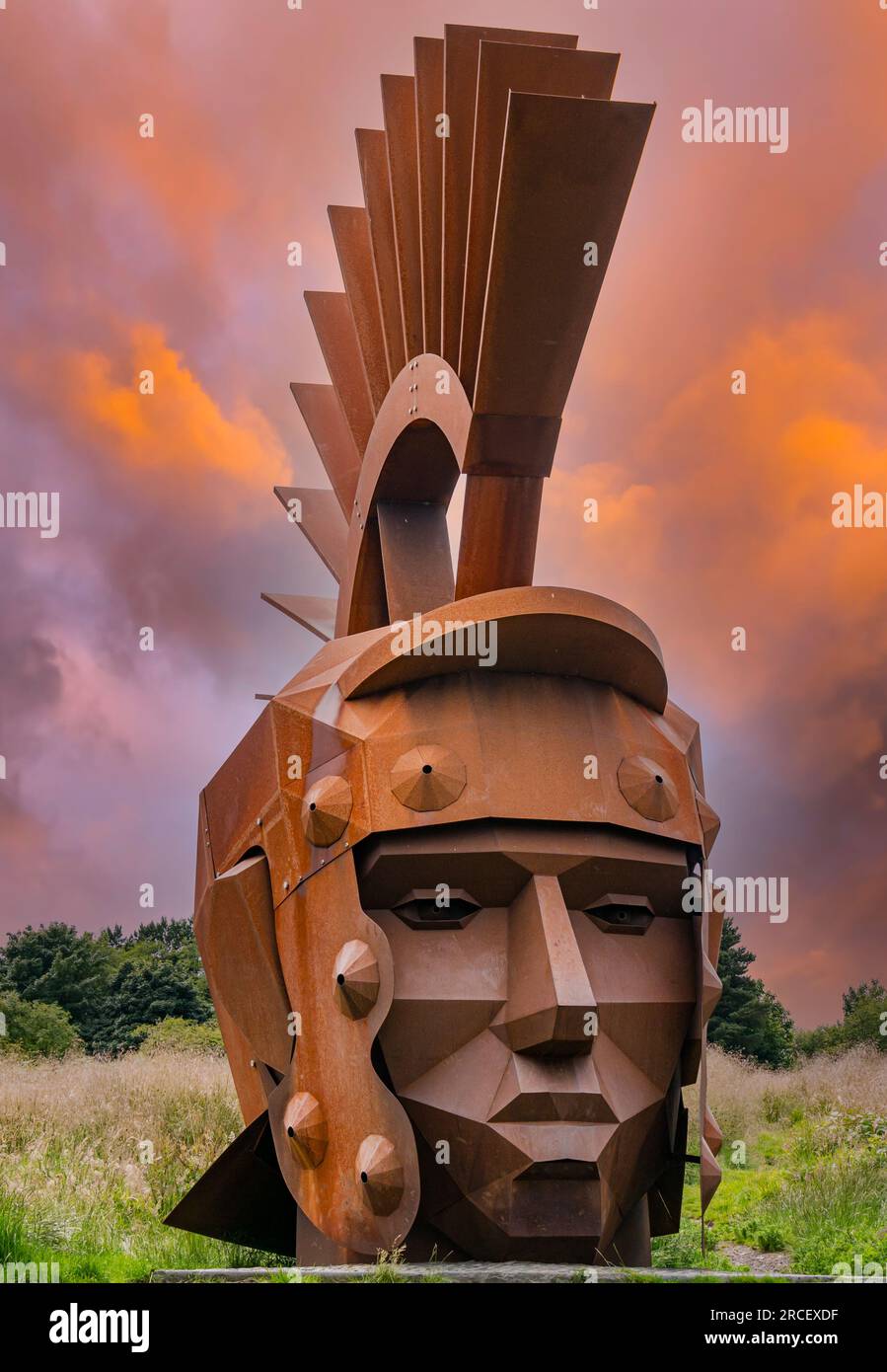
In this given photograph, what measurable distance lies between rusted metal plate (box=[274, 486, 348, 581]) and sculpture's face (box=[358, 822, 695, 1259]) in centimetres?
465

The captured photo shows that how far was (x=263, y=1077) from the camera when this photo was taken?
8.30 m

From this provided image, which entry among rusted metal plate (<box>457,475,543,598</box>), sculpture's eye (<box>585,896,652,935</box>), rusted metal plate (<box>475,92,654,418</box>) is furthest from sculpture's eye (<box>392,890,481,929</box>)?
rusted metal plate (<box>475,92,654,418</box>)

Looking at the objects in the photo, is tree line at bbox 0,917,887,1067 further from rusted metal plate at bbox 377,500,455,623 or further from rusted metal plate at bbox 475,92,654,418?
rusted metal plate at bbox 475,92,654,418

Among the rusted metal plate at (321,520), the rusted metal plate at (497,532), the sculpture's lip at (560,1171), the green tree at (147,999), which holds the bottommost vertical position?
the sculpture's lip at (560,1171)

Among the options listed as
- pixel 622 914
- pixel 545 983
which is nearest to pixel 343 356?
pixel 622 914

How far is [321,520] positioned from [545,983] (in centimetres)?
625

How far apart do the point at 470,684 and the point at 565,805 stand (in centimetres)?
90

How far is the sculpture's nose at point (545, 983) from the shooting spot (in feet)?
22.0

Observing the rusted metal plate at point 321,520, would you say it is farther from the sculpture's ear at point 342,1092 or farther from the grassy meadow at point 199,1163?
the grassy meadow at point 199,1163

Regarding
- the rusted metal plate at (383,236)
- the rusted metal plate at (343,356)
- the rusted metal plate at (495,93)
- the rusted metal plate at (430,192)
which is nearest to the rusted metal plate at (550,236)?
the rusted metal plate at (495,93)

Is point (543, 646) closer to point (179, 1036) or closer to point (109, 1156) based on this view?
point (109, 1156)

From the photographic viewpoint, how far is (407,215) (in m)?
8.42

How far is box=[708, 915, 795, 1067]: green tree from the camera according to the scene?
22844mm

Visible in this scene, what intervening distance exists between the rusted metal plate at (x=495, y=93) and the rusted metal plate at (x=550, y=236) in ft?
1.54
